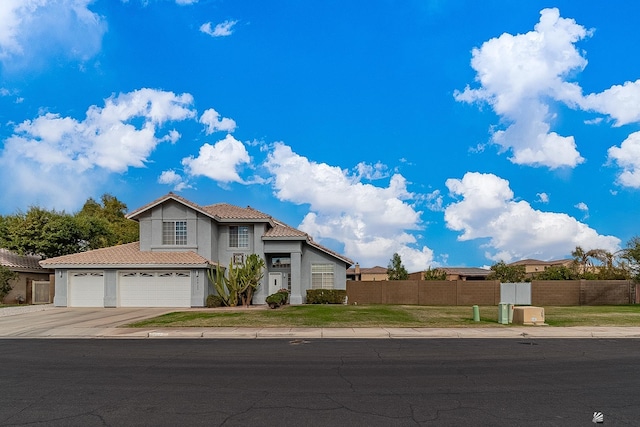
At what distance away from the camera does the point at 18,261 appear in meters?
39.8

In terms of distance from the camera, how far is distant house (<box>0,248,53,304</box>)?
122 feet

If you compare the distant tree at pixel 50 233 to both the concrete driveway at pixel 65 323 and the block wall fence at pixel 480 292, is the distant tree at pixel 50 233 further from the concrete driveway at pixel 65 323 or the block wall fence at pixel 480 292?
the block wall fence at pixel 480 292

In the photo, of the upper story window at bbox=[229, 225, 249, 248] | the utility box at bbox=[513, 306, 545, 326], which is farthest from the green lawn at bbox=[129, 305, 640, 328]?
the upper story window at bbox=[229, 225, 249, 248]

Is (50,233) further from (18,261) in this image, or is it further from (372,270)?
(372,270)

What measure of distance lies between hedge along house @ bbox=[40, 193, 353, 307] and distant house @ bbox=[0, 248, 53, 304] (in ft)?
17.7

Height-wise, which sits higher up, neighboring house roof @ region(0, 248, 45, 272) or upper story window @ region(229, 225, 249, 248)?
upper story window @ region(229, 225, 249, 248)

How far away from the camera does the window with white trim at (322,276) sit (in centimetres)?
3784

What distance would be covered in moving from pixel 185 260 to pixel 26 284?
1525 cm
